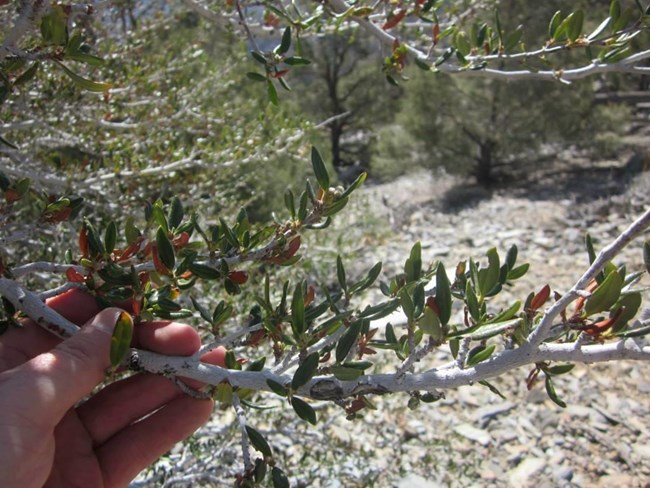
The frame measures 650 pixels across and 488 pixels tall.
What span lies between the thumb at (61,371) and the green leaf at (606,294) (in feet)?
2.91

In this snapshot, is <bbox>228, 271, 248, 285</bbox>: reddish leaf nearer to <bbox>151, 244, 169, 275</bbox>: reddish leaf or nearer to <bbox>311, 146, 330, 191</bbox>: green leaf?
<bbox>151, 244, 169, 275</bbox>: reddish leaf

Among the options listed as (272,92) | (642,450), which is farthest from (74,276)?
(642,450)

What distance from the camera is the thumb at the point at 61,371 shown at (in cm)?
107

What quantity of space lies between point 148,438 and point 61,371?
511 millimetres

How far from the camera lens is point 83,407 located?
1.53 metres

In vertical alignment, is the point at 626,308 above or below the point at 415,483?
above

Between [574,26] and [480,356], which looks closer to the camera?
[480,356]

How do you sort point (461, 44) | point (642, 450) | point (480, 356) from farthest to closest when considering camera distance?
1. point (642, 450)
2. point (461, 44)
3. point (480, 356)

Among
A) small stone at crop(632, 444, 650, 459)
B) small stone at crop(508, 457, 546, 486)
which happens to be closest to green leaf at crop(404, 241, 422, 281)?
small stone at crop(508, 457, 546, 486)

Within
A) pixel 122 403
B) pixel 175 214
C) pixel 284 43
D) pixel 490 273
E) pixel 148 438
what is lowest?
pixel 148 438

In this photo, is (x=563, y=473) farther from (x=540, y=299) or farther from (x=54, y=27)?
(x=54, y=27)

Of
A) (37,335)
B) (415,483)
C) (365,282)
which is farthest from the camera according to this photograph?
(415,483)

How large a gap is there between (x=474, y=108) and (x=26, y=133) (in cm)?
766

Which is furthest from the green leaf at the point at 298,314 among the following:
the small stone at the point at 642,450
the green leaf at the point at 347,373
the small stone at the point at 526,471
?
the small stone at the point at 642,450
